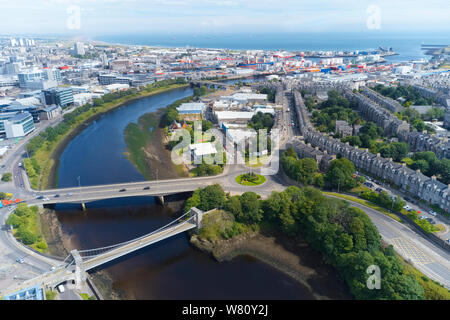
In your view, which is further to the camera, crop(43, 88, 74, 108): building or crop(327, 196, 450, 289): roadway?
crop(43, 88, 74, 108): building

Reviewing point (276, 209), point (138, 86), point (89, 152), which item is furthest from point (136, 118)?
point (276, 209)

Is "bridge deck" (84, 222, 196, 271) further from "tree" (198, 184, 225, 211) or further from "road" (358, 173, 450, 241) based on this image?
"road" (358, 173, 450, 241)

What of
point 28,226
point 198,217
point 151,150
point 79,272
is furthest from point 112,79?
point 79,272

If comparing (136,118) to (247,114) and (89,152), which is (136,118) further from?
(247,114)

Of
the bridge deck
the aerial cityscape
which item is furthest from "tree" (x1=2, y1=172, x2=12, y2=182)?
the bridge deck
